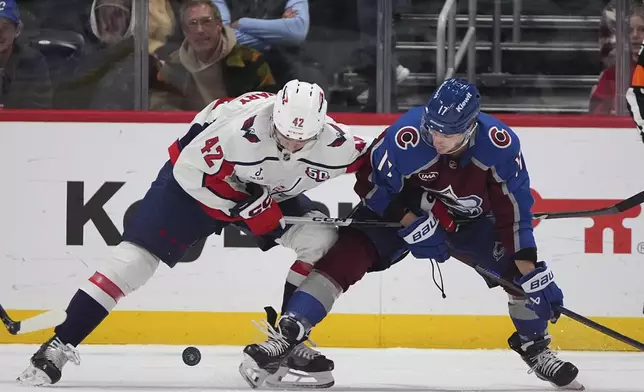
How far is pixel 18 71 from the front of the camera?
4879mm

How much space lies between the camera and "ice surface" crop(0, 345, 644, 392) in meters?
3.73

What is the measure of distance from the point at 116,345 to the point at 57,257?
43 cm

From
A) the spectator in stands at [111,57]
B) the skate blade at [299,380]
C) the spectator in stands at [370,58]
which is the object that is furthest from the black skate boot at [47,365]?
the spectator in stands at [370,58]

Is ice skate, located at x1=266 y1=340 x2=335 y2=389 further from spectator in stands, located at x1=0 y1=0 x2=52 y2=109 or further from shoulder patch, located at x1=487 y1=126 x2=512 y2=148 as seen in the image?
spectator in stands, located at x1=0 y1=0 x2=52 y2=109

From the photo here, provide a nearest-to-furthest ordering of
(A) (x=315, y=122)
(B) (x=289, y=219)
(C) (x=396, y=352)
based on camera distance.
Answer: (A) (x=315, y=122)
(B) (x=289, y=219)
(C) (x=396, y=352)

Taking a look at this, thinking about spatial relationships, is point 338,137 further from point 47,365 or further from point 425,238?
point 47,365

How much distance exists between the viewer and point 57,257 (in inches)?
185

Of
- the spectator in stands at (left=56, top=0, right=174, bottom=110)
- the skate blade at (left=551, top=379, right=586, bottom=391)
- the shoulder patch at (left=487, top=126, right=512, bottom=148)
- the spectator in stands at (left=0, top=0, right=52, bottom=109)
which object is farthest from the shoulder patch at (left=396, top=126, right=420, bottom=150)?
the spectator in stands at (left=0, top=0, right=52, bottom=109)

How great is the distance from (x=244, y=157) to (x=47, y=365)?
0.87 metres

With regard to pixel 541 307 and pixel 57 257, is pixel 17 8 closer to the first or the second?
pixel 57 257

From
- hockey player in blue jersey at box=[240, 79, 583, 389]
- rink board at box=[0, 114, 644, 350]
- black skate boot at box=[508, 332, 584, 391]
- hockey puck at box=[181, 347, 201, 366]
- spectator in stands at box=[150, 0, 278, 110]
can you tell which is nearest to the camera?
hockey player in blue jersey at box=[240, 79, 583, 389]

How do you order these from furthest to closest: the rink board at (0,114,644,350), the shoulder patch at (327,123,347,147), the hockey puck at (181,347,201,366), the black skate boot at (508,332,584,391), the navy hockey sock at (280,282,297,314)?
the rink board at (0,114,644,350) → the hockey puck at (181,347,201,366) → the navy hockey sock at (280,282,297,314) → the black skate boot at (508,332,584,391) → the shoulder patch at (327,123,347,147)

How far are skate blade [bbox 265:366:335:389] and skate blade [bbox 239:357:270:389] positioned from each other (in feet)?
0.43

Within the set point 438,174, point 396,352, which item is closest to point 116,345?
point 396,352
